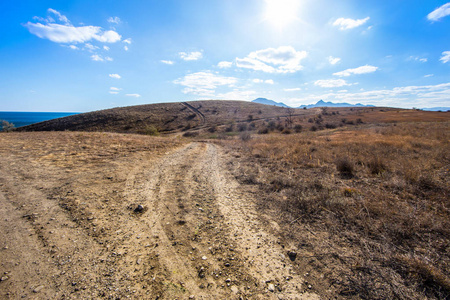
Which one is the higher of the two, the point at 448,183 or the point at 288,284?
the point at 448,183

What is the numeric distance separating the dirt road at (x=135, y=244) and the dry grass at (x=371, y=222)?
0.76 meters

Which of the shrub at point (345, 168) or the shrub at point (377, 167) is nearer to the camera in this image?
the shrub at point (377, 167)

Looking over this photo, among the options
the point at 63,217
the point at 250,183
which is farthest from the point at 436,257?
the point at 63,217

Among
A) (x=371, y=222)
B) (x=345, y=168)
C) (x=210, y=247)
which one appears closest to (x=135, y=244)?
(x=210, y=247)

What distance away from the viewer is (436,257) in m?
3.22

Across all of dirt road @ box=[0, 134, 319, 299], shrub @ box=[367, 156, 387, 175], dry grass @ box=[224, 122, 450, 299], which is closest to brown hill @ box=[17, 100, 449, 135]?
shrub @ box=[367, 156, 387, 175]

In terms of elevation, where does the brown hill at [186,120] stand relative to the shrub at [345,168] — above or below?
above

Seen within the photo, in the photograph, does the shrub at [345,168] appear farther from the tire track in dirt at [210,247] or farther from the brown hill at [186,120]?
the brown hill at [186,120]

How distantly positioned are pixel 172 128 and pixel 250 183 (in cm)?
4523

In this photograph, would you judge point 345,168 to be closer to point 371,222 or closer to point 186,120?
point 371,222

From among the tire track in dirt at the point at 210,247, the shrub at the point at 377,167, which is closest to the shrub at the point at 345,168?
the shrub at the point at 377,167

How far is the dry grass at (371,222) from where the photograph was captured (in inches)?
112

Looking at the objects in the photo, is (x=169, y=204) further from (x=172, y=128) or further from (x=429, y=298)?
(x=172, y=128)

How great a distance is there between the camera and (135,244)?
3648 millimetres
